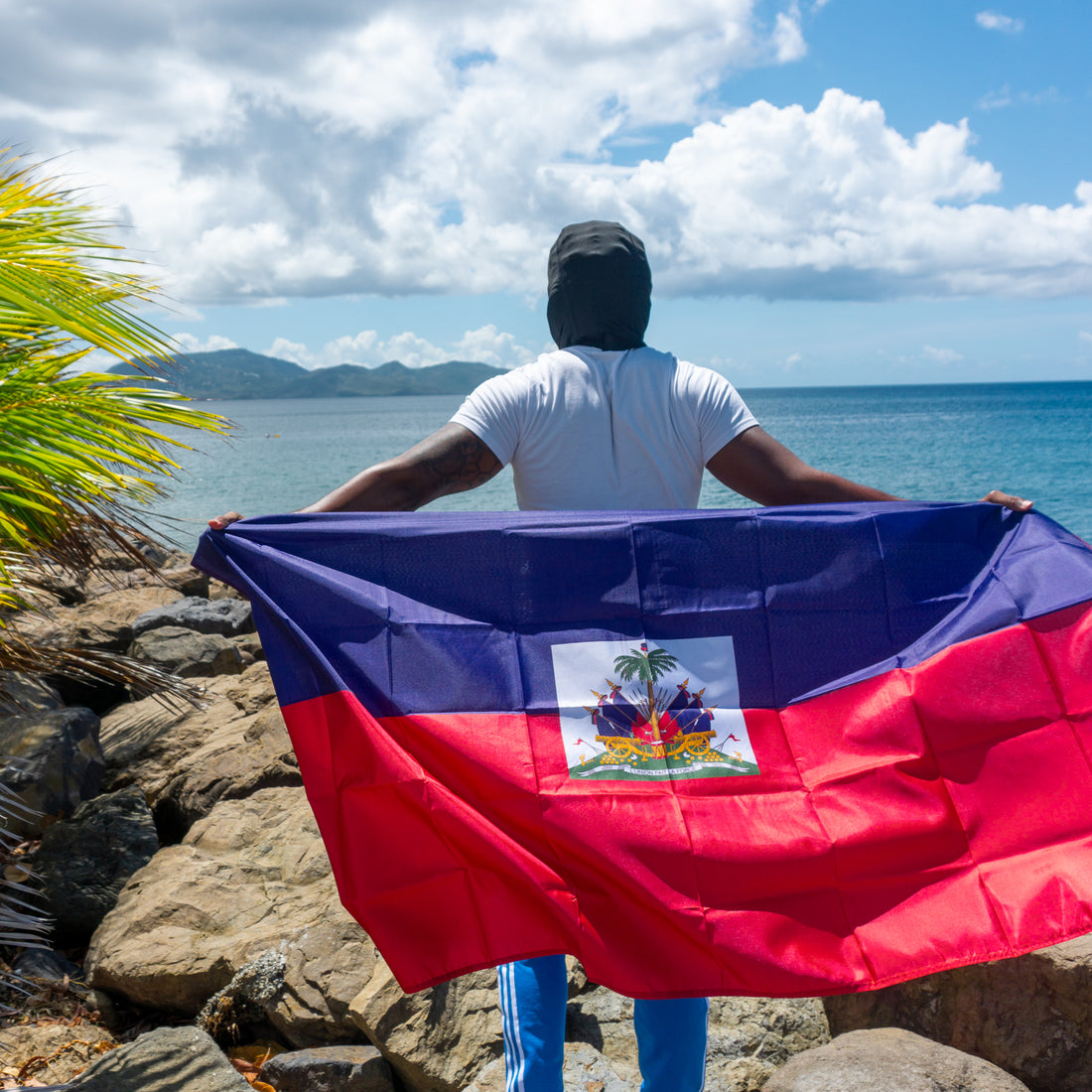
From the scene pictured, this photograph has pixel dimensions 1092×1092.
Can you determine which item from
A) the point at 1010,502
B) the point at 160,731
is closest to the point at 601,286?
the point at 1010,502

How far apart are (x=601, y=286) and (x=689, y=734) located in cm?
131

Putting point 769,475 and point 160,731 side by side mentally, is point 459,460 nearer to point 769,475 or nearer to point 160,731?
point 769,475

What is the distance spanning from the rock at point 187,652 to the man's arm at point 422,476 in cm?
553

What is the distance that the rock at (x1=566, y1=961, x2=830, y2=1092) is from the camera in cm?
337

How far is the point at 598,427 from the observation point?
2588 millimetres

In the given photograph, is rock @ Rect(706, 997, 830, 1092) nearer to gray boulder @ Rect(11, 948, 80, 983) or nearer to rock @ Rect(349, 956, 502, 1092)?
rock @ Rect(349, 956, 502, 1092)

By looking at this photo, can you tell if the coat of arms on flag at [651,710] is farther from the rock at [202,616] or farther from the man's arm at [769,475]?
Answer: the rock at [202,616]

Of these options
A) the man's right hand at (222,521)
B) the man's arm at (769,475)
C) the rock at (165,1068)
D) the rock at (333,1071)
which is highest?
the man's arm at (769,475)

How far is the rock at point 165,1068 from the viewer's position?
10.1 feet

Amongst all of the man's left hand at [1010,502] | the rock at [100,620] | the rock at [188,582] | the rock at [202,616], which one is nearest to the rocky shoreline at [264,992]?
the man's left hand at [1010,502]

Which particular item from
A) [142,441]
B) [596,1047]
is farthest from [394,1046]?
[142,441]

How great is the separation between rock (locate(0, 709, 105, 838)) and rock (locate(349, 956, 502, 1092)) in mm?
2950

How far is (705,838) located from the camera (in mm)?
2445

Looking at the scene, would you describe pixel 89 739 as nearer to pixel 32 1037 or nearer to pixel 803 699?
pixel 32 1037
